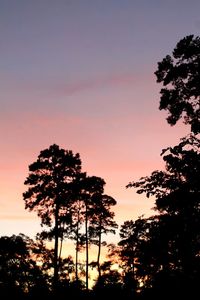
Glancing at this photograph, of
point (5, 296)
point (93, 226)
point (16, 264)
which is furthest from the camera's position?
point (93, 226)

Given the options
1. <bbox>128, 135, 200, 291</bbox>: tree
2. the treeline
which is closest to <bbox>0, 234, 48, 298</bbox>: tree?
the treeline

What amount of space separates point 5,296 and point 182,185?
1913 cm

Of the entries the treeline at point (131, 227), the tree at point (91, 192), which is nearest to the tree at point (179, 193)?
the treeline at point (131, 227)

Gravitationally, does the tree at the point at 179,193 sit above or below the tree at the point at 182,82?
below

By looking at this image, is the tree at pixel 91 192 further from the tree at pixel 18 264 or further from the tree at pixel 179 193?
the tree at pixel 179 193

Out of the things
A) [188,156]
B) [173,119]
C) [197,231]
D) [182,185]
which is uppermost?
[173,119]

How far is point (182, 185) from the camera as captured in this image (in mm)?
18531

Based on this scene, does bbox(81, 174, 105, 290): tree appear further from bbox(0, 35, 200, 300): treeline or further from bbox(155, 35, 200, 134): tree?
→ bbox(155, 35, 200, 134): tree

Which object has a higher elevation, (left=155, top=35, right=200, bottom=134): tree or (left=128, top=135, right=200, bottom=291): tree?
(left=155, top=35, right=200, bottom=134): tree

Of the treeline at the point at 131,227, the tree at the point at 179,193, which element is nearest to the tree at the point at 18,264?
the treeline at the point at 131,227

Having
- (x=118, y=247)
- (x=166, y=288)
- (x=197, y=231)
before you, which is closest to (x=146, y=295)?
(x=166, y=288)

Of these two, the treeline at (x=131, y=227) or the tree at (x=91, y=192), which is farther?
the tree at (x=91, y=192)

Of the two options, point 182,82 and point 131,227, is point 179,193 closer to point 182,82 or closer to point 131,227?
point 182,82

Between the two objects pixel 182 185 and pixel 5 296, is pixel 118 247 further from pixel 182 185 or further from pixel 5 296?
pixel 182 185
